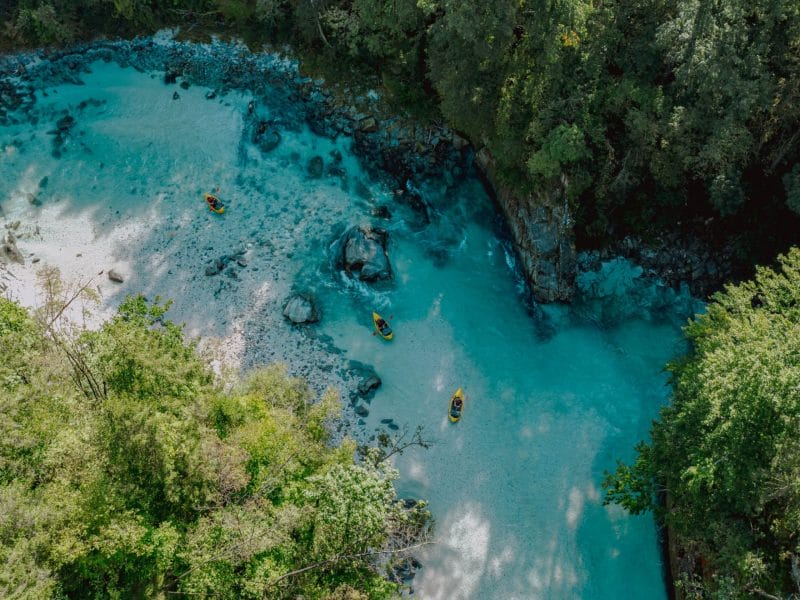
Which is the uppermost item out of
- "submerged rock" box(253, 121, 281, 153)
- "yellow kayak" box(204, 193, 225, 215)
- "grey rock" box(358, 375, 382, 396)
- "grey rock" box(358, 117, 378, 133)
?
"grey rock" box(358, 117, 378, 133)

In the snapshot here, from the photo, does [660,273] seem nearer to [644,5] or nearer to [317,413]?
[644,5]

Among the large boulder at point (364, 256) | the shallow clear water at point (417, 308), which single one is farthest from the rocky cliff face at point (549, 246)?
the large boulder at point (364, 256)

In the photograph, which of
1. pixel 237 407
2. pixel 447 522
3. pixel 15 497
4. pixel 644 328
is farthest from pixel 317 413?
pixel 644 328

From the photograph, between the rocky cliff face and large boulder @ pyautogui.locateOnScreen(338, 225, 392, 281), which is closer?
the rocky cliff face

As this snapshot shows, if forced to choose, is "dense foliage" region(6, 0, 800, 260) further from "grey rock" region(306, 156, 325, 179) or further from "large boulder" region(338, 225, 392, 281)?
"grey rock" region(306, 156, 325, 179)

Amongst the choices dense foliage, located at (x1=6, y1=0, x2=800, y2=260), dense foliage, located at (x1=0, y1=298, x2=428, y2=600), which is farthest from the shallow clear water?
dense foliage, located at (x1=0, y1=298, x2=428, y2=600)

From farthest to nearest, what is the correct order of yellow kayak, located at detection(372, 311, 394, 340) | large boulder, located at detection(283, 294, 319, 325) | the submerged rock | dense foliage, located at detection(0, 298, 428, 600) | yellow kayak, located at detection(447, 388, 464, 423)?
the submerged rock, large boulder, located at detection(283, 294, 319, 325), yellow kayak, located at detection(372, 311, 394, 340), yellow kayak, located at detection(447, 388, 464, 423), dense foliage, located at detection(0, 298, 428, 600)

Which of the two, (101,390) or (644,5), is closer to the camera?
(101,390)
